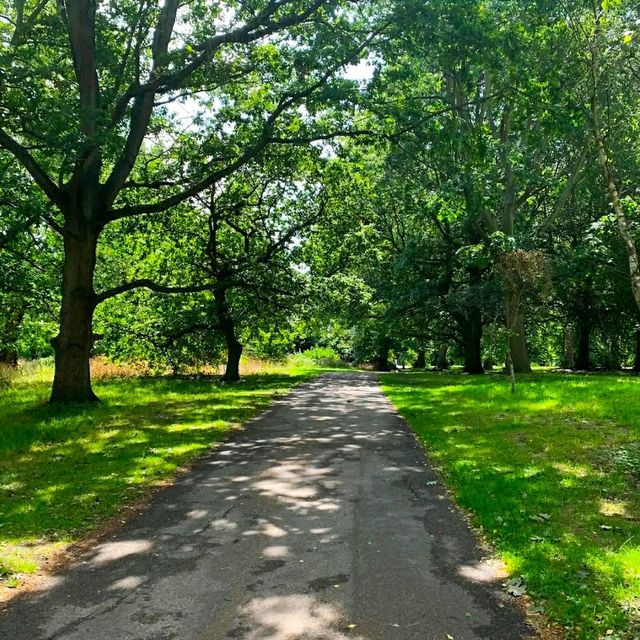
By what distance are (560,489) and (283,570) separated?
368cm

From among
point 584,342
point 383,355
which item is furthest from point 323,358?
point 584,342

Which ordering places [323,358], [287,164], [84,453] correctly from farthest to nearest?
[323,358] → [287,164] → [84,453]

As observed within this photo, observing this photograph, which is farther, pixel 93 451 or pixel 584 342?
pixel 584 342

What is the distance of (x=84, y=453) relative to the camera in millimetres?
8883

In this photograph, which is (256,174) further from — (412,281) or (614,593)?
(614,593)

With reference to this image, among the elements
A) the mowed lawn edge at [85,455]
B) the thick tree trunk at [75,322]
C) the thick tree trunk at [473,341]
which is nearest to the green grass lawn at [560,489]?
the mowed lawn edge at [85,455]

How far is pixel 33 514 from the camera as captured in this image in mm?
5898

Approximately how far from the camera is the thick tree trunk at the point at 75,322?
1348 cm

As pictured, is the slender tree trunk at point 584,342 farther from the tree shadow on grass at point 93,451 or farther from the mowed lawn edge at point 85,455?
the tree shadow on grass at point 93,451

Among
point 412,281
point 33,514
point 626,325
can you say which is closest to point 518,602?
point 33,514

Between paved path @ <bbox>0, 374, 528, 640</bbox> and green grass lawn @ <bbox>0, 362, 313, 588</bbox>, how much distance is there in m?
0.55

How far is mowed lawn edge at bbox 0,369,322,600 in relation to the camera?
17.9 ft

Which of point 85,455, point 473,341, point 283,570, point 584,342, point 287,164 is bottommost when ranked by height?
point 283,570

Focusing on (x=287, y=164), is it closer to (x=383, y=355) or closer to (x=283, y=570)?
(x=283, y=570)
